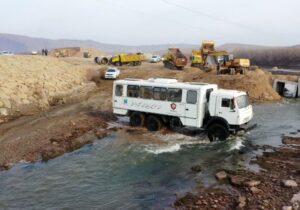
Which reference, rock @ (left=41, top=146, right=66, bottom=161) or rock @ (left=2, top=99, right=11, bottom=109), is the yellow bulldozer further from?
rock @ (left=41, top=146, right=66, bottom=161)

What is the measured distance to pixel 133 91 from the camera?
26.9 m

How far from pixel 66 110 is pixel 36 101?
202 inches

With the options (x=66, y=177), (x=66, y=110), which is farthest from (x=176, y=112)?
(x=66, y=110)

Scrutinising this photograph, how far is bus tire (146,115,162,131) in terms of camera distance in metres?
26.2

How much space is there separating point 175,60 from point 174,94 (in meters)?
30.4

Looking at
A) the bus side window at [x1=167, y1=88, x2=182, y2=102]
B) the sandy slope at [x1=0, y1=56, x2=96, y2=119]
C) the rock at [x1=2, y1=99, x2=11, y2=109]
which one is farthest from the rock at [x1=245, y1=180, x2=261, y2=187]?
the rock at [x1=2, y1=99, x2=11, y2=109]

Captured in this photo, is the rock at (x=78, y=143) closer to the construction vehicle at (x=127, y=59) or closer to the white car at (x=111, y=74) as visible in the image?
the white car at (x=111, y=74)

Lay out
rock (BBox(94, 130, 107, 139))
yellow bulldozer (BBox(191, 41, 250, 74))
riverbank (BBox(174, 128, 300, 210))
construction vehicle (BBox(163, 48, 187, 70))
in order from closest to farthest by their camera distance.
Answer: riverbank (BBox(174, 128, 300, 210)) → rock (BBox(94, 130, 107, 139)) → yellow bulldozer (BBox(191, 41, 250, 74)) → construction vehicle (BBox(163, 48, 187, 70))

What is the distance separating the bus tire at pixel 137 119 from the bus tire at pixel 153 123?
43 cm

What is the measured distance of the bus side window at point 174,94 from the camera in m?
24.7

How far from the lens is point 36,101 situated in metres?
38.1

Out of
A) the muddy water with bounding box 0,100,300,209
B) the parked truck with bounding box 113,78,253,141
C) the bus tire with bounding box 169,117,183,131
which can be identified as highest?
the parked truck with bounding box 113,78,253,141

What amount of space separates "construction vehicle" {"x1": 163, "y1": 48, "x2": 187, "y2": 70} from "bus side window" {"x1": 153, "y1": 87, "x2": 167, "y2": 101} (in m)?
29.2

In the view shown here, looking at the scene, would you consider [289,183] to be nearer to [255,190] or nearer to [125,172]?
[255,190]
